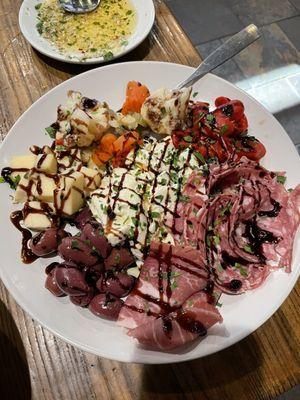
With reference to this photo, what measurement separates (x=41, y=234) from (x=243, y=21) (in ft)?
9.58

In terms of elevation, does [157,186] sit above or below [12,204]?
below

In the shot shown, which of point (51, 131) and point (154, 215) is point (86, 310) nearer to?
point (154, 215)

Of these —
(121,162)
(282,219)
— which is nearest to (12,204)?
(121,162)

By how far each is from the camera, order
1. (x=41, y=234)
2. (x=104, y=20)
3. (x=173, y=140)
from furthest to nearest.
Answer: (x=104, y=20) → (x=173, y=140) → (x=41, y=234)

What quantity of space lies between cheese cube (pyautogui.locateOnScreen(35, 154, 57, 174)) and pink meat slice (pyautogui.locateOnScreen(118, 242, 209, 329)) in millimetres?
561

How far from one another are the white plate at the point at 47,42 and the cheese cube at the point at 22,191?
79 centimetres

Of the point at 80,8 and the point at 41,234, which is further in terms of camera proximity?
the point at 80,8

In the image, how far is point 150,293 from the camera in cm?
143

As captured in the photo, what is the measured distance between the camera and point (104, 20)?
2373 mm

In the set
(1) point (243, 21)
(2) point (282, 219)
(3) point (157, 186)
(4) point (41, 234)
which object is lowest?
(1) point (243, 21)

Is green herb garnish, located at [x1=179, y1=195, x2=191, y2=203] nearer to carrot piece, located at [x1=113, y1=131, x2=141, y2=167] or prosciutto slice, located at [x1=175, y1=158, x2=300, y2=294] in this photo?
prosciutto slice, located at [x1=175, y1=158, x2=300, y2=294]

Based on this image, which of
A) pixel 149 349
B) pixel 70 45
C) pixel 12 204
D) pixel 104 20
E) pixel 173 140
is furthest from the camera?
pixel 104 20

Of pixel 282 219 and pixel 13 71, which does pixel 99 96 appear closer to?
pixel 13 71

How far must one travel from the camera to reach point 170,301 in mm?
1402
